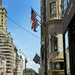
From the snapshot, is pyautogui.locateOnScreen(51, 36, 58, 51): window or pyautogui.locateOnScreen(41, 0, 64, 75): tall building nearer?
pyautogui.locateOnScreen(41, 0, 64, 75): tall building

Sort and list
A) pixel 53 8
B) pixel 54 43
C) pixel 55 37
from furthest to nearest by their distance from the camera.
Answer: pixel 53 8
pixel 54 43
pixel 55 37

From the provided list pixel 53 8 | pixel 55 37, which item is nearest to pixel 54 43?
pixel 55 37

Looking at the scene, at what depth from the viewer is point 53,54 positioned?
80.5 ft

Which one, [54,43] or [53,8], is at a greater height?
[53,8]

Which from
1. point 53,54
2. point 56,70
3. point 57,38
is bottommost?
point 56,70

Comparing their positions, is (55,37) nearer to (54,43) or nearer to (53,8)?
(54,43)

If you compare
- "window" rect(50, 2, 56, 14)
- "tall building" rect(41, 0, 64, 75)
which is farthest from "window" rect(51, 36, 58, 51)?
"window" rect(50, 2, 56, 14)

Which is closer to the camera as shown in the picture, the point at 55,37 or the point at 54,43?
the point at 55,37

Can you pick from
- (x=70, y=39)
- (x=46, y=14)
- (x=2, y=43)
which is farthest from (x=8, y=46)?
(x=70, y=39)

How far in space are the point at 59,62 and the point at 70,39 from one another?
11191mm

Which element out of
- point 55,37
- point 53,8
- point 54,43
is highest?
point 53,8

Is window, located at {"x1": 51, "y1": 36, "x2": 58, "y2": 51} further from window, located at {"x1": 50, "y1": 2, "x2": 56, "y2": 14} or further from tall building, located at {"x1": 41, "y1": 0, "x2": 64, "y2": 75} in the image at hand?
window, located at {"x1": 50, "y1": 2, "x2": 56, "y2": 14}

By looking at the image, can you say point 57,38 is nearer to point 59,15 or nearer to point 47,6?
point 59,15

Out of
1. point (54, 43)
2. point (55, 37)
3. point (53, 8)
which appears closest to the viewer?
point (55, 37)
